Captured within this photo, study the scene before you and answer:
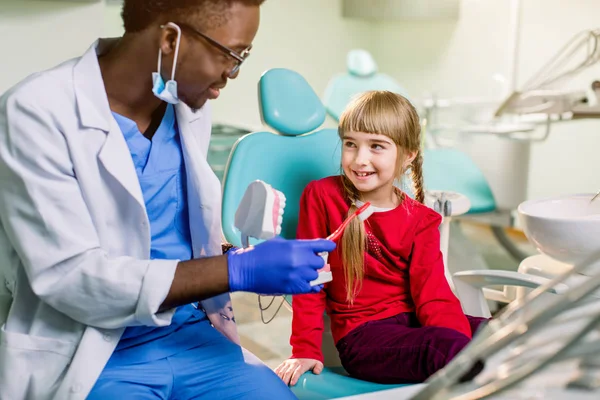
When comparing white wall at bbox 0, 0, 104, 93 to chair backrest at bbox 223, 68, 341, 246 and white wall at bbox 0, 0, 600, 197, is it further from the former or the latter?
white wall at bbox 0, 0, 600, 197

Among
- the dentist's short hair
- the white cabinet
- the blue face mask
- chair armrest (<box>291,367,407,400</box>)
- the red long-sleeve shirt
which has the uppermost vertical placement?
the white cabinet

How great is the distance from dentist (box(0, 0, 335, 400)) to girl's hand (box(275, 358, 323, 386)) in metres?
0.14

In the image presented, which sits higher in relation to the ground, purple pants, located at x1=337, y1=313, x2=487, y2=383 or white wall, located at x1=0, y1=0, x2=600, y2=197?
white wall, located at x1=0, y1=0, x2=600, y2=197

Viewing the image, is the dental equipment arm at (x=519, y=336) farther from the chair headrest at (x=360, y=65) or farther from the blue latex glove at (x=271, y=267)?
the chair headrest at (x=360, y=65)

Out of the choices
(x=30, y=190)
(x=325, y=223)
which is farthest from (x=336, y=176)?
(x=30, y=190)

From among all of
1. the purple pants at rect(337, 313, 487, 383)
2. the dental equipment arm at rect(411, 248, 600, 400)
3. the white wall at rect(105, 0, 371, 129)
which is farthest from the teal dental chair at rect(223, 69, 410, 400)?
the white wall at rect(105, 0, 371, 129)

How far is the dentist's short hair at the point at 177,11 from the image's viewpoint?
1.15 meters

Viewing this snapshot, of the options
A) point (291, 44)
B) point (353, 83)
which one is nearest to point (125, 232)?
point (353, 83)

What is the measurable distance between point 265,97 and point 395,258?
497mm

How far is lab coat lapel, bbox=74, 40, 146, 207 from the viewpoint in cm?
114

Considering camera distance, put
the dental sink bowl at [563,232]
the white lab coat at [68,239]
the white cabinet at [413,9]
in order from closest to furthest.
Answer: the white lab coat at [68,239] → the dental sink bowl at [563,232] → the white cabinet at [413,9]

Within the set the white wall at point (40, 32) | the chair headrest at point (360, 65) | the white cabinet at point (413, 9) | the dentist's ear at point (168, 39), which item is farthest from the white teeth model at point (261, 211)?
the white cabinet at point (413, 9)

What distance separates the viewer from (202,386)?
121cm

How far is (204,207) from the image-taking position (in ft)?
4.25
